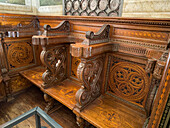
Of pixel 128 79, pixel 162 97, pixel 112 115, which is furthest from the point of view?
pixel 128 79

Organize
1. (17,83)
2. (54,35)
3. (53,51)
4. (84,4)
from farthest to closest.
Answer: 1. (17,83)
2. (84,4)
3. (53,51)
4. (54,35)

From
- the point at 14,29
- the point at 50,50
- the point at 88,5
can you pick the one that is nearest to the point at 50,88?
the point at 50,50

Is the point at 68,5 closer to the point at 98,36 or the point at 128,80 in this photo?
the point at 98,36

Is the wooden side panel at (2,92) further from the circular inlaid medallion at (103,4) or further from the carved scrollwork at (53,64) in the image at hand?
the circular inlaid medallion at (103,4)

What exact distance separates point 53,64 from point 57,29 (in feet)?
1.85

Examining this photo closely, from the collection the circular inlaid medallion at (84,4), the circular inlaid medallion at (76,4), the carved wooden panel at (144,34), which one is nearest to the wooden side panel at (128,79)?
the carved wooden panel at (144,34)

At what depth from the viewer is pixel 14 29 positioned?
7.61ft

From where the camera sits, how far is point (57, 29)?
1.84 meters

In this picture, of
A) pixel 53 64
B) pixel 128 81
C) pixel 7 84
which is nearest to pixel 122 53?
pixel 128 81

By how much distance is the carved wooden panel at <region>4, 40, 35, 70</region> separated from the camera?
2.38 m

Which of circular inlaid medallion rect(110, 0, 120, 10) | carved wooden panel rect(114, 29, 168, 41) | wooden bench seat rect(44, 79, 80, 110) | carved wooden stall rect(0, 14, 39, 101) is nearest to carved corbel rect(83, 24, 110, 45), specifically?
carved wooden panel rect(114, 29, 168, 41)

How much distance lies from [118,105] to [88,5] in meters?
1.61

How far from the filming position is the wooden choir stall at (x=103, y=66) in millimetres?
1219

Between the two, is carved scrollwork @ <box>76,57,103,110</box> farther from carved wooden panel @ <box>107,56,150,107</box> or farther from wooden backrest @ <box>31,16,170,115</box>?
carved wooden panel @ <box>107,56,150,107</box>
